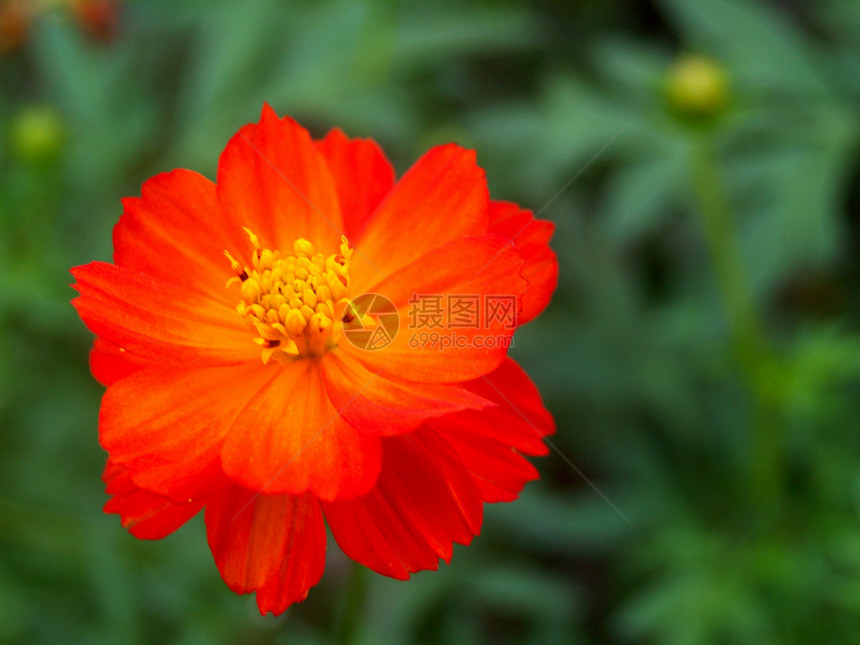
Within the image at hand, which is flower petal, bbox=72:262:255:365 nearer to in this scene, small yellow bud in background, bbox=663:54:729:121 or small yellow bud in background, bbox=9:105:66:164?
small yellow bud in background, bbox=9:105:66:164

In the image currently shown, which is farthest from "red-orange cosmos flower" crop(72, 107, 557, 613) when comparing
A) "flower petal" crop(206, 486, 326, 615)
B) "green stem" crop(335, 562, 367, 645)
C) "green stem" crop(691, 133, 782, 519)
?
"green stem" crop(691, 133, 782, 519)

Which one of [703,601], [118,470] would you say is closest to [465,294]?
[118,470]

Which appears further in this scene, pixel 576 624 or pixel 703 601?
pixel 576 624

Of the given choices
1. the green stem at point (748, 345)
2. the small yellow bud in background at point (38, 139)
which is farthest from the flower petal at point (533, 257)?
the small yellow bud in background at point (38, 139)

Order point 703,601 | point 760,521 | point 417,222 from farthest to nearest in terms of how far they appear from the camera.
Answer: point 760,521, point 703,601, point 417,222

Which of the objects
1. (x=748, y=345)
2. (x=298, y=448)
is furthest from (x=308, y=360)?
(x=748, y=345)

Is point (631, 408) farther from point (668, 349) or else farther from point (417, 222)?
point (417, 222)
